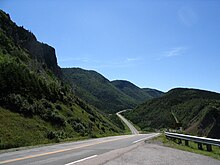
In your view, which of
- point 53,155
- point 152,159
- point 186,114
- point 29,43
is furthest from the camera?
point 186,114

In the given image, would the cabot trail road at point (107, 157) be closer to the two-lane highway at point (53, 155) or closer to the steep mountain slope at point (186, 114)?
the two-lane highway at point (53, 155)

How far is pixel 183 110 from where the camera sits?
102062 millimetres

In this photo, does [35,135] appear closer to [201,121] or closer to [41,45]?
[201,121]

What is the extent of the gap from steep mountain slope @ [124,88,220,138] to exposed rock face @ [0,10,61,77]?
3999 centimetres

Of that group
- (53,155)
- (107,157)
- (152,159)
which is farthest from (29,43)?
(152,159)

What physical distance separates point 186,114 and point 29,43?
5594cm

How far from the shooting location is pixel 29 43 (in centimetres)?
7756

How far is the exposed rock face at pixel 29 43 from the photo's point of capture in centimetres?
7150

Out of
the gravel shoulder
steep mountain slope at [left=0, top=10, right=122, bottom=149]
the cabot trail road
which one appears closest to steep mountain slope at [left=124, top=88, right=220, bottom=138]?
steep mountain slope at [left=0, top=10, right=122, bottom=149]

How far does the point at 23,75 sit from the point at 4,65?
9.50ft

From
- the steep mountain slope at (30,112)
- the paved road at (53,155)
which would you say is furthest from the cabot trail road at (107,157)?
the steep mountain slope at (30,112)

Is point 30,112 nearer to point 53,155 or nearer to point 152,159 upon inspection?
point 53,155

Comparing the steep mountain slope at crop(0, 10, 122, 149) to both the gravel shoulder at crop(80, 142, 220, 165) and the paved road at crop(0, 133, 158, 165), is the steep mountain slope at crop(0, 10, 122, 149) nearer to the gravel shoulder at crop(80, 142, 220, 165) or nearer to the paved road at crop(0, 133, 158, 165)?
the paved road at crop(0, 133, 158, 165)

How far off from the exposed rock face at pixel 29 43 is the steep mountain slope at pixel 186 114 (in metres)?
40.0
